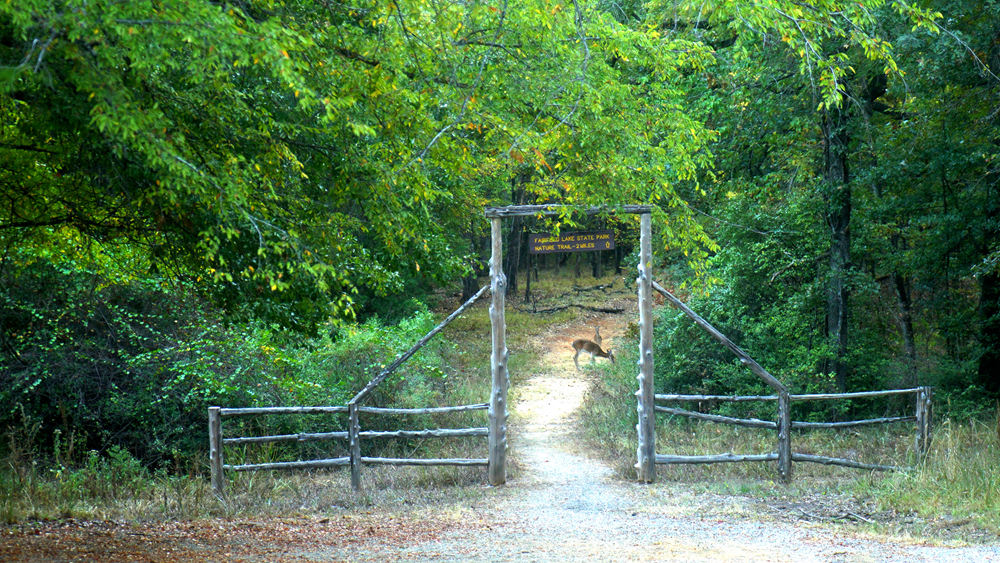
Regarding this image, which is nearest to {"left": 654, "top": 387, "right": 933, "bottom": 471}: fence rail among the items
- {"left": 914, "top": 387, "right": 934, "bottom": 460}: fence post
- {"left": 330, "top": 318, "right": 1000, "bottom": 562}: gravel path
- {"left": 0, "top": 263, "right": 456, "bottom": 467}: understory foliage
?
{"left": 914, "top": 387, "right": 934, "bottom": 460}: fence post

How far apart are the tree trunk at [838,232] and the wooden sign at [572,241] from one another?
4.27 m

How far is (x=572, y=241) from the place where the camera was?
9.73 meters

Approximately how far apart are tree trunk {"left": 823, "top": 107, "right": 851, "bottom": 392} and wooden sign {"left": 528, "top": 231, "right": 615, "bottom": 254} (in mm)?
4268

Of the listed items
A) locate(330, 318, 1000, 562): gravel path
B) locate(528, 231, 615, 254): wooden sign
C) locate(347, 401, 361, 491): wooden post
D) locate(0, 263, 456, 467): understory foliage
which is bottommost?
locate(330, 318, 1000, 562): gravel path

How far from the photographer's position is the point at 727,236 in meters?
13.8

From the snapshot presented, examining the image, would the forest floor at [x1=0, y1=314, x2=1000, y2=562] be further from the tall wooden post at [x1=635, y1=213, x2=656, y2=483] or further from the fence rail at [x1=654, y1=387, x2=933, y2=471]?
the fence rail at [x1=654, y1=387, x2=933, y2=471]

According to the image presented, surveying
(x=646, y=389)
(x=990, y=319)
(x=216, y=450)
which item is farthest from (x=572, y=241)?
(x=990, y=319)

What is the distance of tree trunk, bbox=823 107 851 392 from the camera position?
39.2 feet

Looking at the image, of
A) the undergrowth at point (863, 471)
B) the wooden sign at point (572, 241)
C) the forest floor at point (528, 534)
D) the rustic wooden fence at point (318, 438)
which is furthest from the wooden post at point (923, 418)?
the rustic wooden fence at point (318, 438)

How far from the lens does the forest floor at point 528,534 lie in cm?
613

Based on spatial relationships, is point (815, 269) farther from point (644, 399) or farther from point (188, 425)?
point (188, 425)

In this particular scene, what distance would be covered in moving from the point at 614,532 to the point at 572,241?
3.76m

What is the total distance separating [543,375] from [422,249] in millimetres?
11715

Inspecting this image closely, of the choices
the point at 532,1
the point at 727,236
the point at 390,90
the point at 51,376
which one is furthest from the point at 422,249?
the point at 727,236
